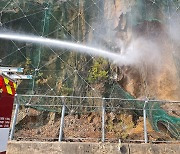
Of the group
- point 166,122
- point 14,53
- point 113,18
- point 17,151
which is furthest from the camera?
point 113,18

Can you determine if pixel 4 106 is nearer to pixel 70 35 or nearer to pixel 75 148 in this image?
pixel 75 148

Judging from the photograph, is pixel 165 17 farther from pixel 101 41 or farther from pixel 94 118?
pixel 94 118

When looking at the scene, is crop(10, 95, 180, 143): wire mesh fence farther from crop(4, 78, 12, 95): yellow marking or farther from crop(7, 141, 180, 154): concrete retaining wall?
crop(4, 78, 12, 95): yellow marking

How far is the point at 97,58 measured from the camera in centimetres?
902

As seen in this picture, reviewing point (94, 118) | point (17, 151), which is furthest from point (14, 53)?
point (17, 151)

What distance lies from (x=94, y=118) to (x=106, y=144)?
3430 mm

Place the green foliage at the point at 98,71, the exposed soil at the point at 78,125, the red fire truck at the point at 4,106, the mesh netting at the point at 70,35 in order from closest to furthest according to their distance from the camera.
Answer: the red fire truck at the point at 4,106 → the exposed soil at the point at 78,125 → the mesh netting at the point at 70,35 → the green foliage at the point at 98,71

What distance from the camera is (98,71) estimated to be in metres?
8.80

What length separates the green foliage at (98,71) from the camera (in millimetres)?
8688

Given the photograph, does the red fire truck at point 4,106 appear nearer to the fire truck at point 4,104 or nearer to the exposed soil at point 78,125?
the fire truck at point 4,104

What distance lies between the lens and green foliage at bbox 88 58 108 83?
8.69 meters

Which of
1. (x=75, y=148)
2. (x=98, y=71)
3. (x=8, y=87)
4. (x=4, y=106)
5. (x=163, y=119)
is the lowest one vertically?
(x=75, y=148)

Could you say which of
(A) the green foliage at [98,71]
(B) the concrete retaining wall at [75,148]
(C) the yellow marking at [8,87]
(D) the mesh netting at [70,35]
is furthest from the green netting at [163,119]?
(C) the yellow marking at [8,87]

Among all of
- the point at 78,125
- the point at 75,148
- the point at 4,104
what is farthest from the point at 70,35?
the point at 4,104
